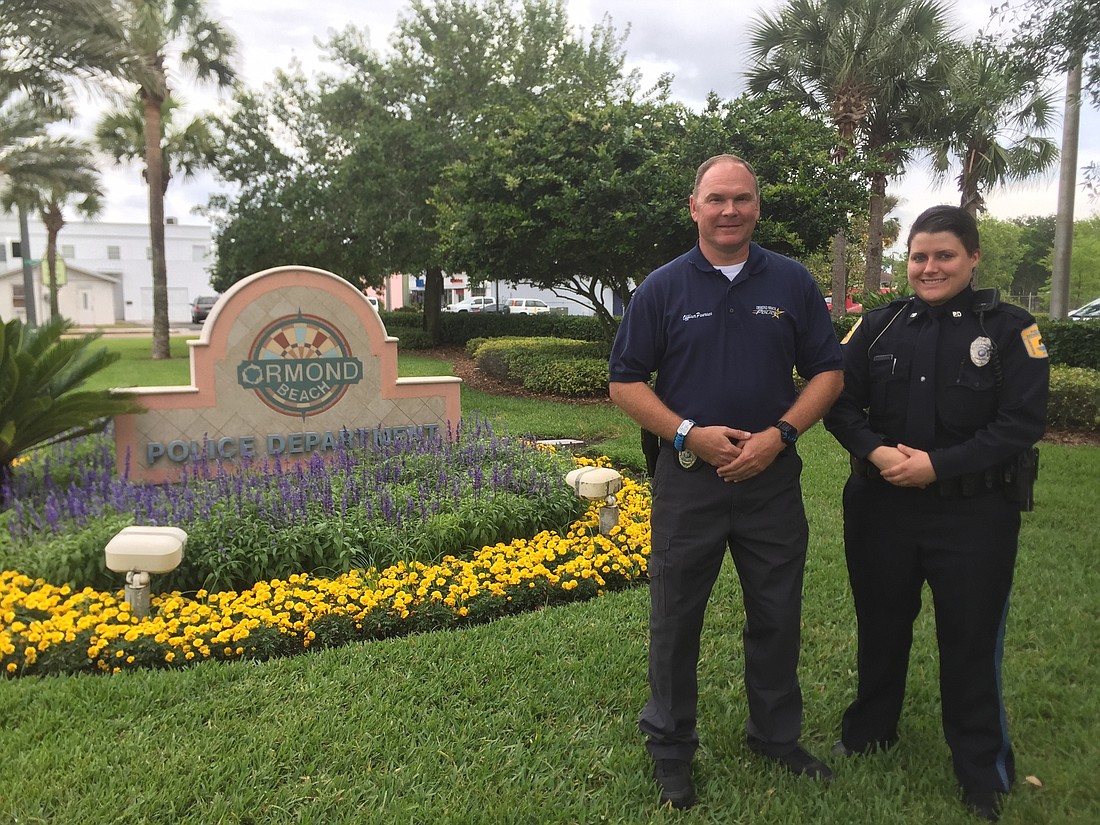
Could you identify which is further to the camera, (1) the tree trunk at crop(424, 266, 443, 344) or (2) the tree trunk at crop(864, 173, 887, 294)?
(1) the tree trunk at crop(424, 266, 443, 344)

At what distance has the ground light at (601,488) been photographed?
4910 millimetres

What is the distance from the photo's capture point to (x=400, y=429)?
7004 millimetres

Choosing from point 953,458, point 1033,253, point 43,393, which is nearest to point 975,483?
point 953,458

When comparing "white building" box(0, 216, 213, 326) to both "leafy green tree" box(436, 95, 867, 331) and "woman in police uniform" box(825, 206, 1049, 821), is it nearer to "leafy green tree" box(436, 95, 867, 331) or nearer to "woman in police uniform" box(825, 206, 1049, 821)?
"leafy green tree" box(436, 95, 867, 331)

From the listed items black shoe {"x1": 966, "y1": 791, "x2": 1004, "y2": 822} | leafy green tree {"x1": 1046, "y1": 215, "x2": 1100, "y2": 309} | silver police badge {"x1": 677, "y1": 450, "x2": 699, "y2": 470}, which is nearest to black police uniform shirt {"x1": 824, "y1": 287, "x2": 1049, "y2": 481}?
silver police badge {"x1": 677, "y1": 450, "x2": 699, "y2": 470}

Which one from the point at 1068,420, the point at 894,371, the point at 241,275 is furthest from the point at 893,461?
the point at 241,275

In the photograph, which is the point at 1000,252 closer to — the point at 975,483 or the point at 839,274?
the point at 839,274

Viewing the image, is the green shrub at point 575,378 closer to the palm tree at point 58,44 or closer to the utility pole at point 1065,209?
the utility pole at point 1065,209

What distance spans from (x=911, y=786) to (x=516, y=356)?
38.3 feet

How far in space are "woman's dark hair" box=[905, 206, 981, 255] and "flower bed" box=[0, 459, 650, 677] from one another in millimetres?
2717

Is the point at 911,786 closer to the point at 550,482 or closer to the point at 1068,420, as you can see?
the point at 550,482

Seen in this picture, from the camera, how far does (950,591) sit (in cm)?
241

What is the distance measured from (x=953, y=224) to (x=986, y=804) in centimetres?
185

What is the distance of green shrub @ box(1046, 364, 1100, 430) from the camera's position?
937 cm
